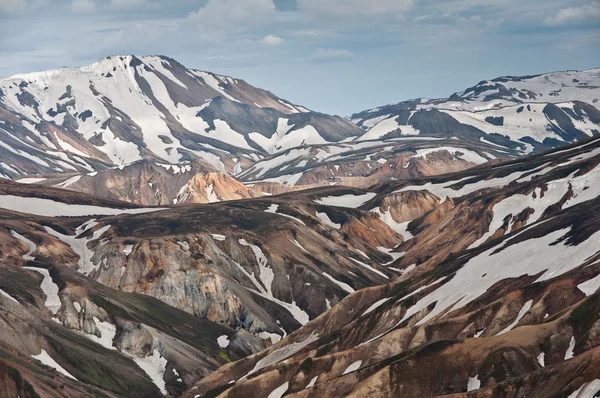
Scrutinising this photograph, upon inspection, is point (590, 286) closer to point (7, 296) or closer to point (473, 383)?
point (473, 383)

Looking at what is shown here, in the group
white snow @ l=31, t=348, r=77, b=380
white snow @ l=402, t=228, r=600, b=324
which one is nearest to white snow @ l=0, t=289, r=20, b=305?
white snow @ l=31, t=348, r=77, b=380

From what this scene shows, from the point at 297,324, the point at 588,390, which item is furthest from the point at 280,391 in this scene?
the point at 297,324

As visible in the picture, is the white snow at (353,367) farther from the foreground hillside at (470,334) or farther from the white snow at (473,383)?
the white snow at (473,383)

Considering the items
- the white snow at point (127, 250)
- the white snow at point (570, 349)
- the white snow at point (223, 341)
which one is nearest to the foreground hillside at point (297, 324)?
the white snow at point (570, 349)

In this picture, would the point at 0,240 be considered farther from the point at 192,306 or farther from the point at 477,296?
the point at 477,296

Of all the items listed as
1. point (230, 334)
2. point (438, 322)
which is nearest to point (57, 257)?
point (230, 334)
